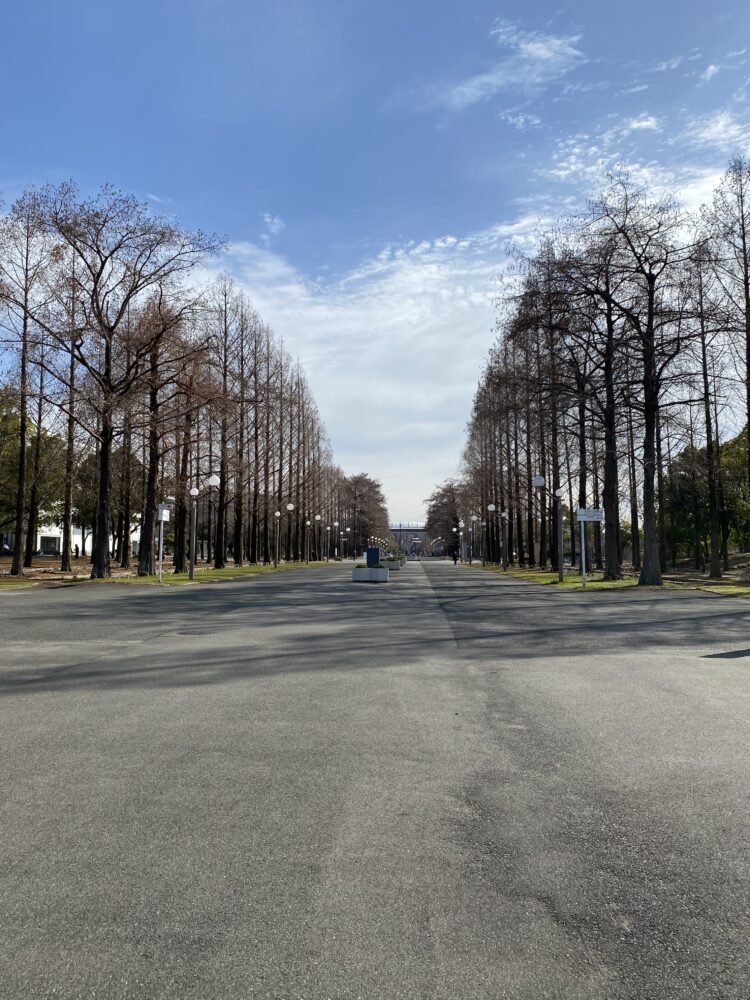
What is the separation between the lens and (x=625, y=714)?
669cm

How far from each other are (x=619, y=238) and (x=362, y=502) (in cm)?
10664

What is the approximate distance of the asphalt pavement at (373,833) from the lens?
104 inches

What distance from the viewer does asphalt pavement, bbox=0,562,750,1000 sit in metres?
2.65

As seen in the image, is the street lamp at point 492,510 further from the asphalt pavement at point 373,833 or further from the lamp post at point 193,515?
the asphalt pavement at point 373,833

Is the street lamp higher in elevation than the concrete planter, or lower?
higher

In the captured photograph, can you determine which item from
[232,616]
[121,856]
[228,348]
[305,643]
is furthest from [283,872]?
[228,348]

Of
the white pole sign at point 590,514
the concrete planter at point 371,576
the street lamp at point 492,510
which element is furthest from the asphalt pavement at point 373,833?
the street lamp at point 492,510

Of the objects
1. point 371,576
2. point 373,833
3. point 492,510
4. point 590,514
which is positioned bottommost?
point 373,833

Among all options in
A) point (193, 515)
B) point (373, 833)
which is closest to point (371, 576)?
point (193, 515)

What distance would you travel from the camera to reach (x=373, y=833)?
12.7ft

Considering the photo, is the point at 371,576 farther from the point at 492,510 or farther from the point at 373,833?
the point at 492,510

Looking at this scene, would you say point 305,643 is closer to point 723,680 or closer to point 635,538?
point 723,680

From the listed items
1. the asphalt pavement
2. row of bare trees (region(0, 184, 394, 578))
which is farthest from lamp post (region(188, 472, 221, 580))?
the asphalt pavement

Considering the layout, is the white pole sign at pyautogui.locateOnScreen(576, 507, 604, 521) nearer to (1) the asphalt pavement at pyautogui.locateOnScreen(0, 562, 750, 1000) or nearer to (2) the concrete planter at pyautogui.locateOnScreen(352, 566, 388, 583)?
(2) the concrete planter at pyautogui.locateOnScreen(352, 566, 388, 583)
